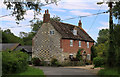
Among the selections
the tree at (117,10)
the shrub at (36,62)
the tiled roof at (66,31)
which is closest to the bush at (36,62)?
the shrub at (36,62)

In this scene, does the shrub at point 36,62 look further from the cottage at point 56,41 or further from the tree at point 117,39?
the tree at point 117,39

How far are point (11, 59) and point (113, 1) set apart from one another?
10904mm

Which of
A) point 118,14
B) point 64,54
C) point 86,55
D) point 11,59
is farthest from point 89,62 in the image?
point 11,59

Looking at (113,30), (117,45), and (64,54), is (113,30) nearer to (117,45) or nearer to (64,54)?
(117,45)

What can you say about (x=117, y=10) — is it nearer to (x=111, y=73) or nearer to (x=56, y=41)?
(x=111, y=73)

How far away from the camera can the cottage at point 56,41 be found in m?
32.5

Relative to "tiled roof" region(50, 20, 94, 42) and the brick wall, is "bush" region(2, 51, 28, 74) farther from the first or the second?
"tiled roof" region(50, 20, 94, 42)

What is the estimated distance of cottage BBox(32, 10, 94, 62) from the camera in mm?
32531

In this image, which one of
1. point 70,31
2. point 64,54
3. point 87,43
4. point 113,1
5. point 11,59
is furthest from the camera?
point 87,43

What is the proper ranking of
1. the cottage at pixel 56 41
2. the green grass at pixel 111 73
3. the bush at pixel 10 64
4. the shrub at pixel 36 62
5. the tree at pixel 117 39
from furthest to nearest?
the shrub at pixel 36 62 < the cottage at pixel 56 41 < the bush at pixel 10 64 < the tree at pixel 117 39 < the green grass at pixel 111 73

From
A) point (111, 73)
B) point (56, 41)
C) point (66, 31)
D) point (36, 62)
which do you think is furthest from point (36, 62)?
point (111, 73)

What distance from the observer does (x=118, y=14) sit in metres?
17.0

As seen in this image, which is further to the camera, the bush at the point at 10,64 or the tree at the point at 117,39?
the bush at the point at 10,64

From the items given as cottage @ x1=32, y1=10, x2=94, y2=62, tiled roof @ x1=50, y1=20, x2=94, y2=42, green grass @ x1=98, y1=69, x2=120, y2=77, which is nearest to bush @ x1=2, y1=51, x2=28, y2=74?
green grass @ x1=98, y1=69, x2=120, y2=77
